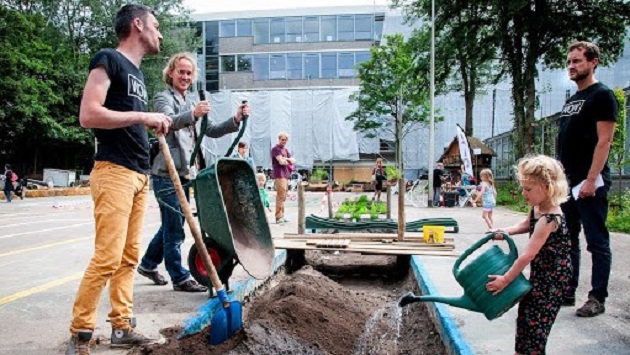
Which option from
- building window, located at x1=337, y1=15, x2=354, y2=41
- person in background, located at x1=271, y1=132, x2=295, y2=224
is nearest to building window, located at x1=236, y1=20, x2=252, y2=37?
building window, located at x1=337, y1=15, x2=354, y2=41

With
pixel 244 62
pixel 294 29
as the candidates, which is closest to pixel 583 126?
pixel 294 29

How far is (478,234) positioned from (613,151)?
565 cm

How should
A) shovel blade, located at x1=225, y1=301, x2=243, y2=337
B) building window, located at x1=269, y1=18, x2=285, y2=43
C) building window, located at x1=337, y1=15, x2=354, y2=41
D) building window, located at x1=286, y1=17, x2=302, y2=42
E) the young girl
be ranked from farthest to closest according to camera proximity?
building window, located at x1=269, y1=18, x2=285, y2=43, building window, located at x1=286, y1=17, x2=302, y2=42, building window, located at x1=337, y1=15, x2=354, y2=41, shovel blade, located at x1=225, y1=301, x2=243, y2=337, the young girl

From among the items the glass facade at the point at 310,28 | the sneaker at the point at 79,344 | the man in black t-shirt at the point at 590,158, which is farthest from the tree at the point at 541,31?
the glass facade at the point at 310,28

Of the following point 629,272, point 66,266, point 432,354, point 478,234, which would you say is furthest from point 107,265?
point 478,234

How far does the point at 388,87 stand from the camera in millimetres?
34438

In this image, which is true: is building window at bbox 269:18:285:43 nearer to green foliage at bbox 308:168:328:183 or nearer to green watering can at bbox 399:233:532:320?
green foliage at bbox 308:168:328:183

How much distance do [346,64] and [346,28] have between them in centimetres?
357

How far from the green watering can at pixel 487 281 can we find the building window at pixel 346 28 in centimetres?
4951

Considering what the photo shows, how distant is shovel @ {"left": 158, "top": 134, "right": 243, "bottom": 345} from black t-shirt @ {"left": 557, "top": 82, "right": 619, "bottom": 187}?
272 cm

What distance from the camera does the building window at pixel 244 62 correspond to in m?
51.5

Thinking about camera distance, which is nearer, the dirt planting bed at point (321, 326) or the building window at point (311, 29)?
the dirt planting bed at point (321, 326)

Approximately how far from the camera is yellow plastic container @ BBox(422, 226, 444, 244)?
20.9 feet

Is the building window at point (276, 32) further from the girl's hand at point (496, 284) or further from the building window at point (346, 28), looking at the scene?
the girl's hand at point (496, 284)
